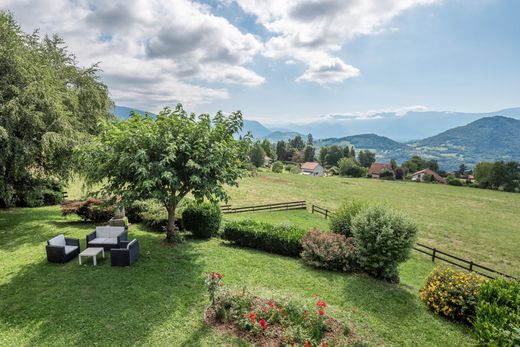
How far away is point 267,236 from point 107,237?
20.7 feet

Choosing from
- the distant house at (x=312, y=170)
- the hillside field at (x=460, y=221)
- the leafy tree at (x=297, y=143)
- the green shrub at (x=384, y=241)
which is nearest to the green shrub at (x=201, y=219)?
the green shrub at (x=384, y=241)

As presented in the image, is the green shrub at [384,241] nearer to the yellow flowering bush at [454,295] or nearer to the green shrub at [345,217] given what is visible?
the yellow flowering bush at [454,295]

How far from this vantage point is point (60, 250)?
28.7ft

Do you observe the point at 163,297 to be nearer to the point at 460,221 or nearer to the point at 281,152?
the point at 460,221

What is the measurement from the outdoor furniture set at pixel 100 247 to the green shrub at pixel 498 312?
9.30 metres

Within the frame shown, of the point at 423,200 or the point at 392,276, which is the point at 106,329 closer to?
the point at 392,276

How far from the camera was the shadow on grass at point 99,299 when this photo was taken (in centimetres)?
574

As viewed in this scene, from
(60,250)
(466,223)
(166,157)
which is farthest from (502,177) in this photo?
(60,250)

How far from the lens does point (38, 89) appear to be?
1138 cm

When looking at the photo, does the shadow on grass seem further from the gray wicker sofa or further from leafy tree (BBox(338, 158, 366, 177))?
leafy tree (BBox(338, 158, 366, 177))

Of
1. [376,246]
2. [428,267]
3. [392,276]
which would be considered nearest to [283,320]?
[376,246]

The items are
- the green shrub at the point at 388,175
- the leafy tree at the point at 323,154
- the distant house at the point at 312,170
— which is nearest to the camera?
the green shrub at the point at 388,175

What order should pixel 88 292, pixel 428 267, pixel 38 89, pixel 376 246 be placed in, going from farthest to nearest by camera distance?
1. pixel 428 267
2. pixel 38 89
3. pixel 376 246
4. pixel 88 292

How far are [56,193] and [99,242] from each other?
13.2 m
